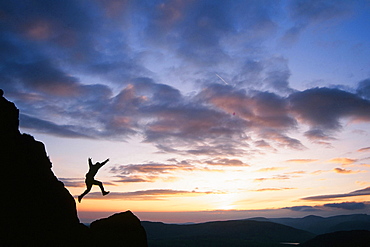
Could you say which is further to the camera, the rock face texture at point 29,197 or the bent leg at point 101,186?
the bent leg at point 101,186

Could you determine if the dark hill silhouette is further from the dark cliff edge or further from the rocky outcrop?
the dark cliff edge

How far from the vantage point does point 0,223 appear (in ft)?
51.1

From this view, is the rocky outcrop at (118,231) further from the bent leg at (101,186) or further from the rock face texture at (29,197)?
the bent leg at (101,186)

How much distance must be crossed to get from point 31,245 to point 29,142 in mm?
8542

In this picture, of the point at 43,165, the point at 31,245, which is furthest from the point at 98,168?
the point at 31,245

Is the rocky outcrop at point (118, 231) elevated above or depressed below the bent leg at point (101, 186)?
below

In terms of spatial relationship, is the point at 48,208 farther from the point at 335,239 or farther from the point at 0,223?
the point at 335,239

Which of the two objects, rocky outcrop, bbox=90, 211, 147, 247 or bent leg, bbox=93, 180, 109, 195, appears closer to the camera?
rocky outcrop, bbox=90, 211, 147, 247

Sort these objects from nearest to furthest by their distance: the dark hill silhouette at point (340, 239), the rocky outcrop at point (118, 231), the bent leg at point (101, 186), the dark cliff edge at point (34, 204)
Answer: the dark cliff edge at point (34, 204), the rocky outcrop at point (118, 231), the bent leg at point (101, 186), the dark hill silhouette at point (340, 239)

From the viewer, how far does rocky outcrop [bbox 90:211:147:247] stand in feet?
68.9

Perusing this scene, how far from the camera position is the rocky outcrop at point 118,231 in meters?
21.0

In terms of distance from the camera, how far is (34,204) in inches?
724

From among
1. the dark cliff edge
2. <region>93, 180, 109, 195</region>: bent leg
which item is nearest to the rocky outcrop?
the dark cliff edge

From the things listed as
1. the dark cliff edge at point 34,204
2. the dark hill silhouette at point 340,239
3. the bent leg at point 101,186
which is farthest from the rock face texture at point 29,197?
the dark hill silhouette at point 340,239
